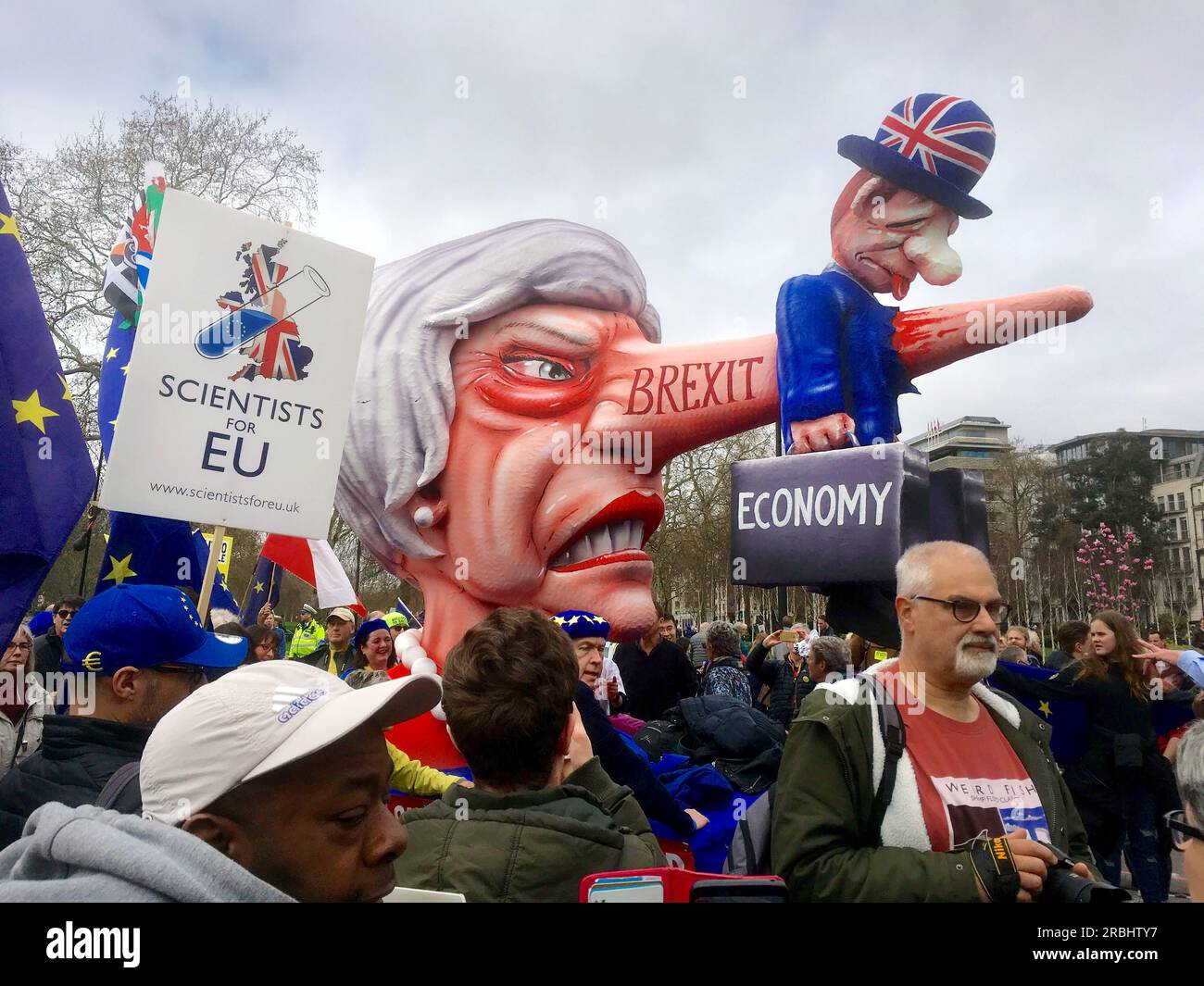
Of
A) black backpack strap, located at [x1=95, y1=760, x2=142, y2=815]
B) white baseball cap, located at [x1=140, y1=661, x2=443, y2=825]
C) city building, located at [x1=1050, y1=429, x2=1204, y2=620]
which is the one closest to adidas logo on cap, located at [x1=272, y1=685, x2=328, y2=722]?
white baseball cap, located at [x1=140, y1=661, x2=443, y2=825]

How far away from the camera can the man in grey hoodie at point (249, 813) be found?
3.32 feet

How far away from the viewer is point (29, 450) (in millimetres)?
3055

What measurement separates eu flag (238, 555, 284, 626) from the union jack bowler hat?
5599 millimetres

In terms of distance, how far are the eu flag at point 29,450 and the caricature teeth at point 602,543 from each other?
82.5 inches

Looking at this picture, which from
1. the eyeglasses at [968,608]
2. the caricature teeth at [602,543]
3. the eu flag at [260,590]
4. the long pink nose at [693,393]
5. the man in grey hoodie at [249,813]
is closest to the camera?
the man in grey hoodie at [249,813]

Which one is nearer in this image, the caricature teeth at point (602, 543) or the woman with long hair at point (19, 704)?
the woman with long hair at point (19, 704)

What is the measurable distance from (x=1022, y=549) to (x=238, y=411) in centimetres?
3644

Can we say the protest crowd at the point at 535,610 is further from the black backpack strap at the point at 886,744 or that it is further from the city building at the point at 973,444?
the city building at the point at 973,444

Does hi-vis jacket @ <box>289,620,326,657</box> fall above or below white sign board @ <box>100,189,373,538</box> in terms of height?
below

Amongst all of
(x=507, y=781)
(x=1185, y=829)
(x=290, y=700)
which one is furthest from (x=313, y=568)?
(x=1185, y=829)

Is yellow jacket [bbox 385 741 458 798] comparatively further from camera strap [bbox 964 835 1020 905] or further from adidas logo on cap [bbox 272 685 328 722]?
adidas logo on cap [bbox 272 685 328 722]

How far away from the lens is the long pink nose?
436 centimetres

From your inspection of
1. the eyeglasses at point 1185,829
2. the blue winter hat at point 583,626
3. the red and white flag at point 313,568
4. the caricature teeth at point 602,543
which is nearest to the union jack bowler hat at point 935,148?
the caricature teeth at point 602,543

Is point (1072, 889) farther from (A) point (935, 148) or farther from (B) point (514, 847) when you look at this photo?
(A) point (935, 148)
